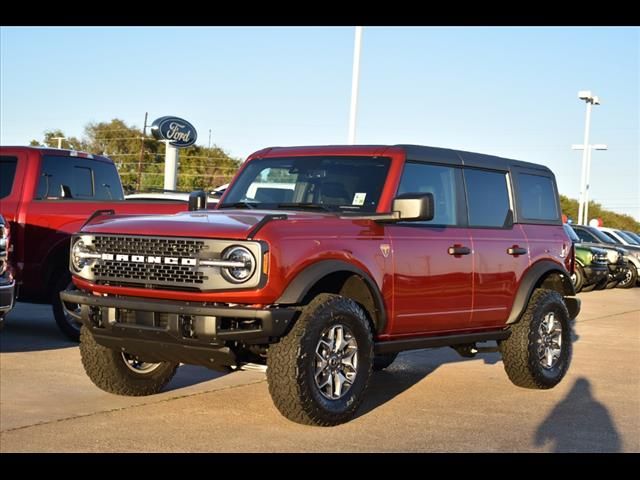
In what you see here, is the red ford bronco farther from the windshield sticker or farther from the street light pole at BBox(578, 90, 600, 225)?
the street light pole at BBox(578, 90, 600, 225)

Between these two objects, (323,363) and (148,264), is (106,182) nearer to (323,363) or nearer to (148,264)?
(148,264)

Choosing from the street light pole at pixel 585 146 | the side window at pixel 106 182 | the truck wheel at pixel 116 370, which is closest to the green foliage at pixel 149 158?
the street light pole at pixel 585 146

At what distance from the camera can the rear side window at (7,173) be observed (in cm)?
1023

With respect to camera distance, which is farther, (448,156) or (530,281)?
(530,281)

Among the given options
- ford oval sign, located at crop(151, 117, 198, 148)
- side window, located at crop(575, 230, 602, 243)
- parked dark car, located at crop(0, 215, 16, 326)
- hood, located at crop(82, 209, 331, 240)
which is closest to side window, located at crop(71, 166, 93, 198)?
parked dark car, located at crop(0, 215, 16, 326)

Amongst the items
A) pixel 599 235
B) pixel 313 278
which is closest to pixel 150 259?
pixel 313 278

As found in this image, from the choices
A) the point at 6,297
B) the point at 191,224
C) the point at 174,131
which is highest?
the point at 174,131

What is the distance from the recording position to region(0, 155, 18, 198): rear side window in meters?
10.2

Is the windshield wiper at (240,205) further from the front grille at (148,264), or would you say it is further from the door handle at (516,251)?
the door handle at (516,251)

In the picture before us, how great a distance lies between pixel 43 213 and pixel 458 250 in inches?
191

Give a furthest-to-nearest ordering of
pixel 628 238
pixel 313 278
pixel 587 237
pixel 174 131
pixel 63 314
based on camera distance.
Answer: pixel 628 238
pixel 587 237
pixel 174 131
pixel 63 314
pixel 313 278

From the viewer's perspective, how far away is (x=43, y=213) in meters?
10.0
